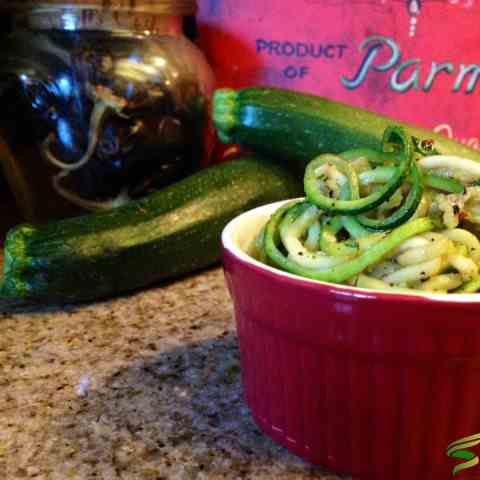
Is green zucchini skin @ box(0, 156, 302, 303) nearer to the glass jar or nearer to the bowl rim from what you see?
the glass jar

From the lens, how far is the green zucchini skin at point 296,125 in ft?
3.01

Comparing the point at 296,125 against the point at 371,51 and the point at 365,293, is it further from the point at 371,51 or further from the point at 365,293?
the point at 365,293

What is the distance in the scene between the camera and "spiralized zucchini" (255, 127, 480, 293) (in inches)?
17.9

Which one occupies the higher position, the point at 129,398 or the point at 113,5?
the point at 113,5

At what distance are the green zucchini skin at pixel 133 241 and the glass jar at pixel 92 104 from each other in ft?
0.33

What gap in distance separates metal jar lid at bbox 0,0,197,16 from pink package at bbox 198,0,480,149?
11cm

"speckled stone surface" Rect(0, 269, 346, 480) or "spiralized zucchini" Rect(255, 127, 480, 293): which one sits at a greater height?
"spiralized zucchini" Rect(255, 127, 480, 293)

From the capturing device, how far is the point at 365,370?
0.44 metres

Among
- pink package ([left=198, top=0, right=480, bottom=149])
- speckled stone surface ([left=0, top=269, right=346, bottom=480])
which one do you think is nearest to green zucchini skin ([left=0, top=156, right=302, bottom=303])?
speckled stone surface ([left=0, top=269, right=346, bottom=480])

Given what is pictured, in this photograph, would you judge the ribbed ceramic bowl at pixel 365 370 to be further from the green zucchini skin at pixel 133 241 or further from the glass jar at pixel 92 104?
the glass jar at pixel 92 104

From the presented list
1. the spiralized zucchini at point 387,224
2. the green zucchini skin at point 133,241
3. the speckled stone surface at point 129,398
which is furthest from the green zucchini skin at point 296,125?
the spiralized zucchini at point 387,224

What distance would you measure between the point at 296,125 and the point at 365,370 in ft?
1.78

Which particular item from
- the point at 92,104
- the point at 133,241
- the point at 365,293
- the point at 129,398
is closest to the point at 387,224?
the point at 365,293

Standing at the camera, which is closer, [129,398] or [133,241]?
[129,398]
